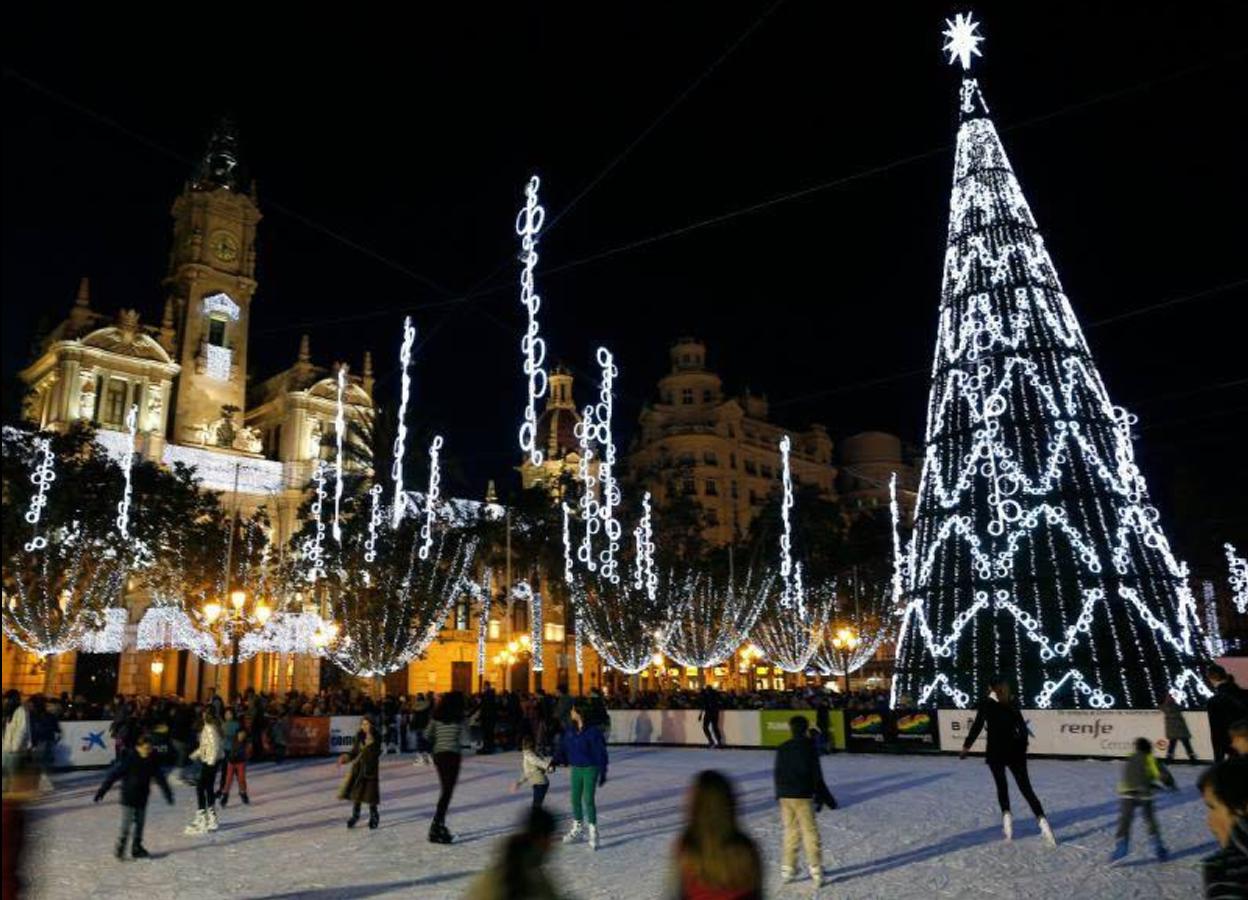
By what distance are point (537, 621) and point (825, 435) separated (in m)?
51.4

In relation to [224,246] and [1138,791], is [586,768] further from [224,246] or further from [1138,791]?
[224,246]

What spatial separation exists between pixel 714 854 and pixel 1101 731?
1947 cm

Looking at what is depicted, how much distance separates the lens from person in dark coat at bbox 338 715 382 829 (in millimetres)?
13305

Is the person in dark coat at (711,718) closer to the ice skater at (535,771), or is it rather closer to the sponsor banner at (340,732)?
the sponsor banner at (340,732)

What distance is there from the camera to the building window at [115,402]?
52.4 metres

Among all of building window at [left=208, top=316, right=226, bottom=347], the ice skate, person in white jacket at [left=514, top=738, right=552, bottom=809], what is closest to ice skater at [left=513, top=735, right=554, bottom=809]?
person in white jacket at [left=514, top=738, right=552, bottom=809]

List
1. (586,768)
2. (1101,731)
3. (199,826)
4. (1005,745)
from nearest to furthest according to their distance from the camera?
(1005,745), (586,768), (199,826), (1101,731)

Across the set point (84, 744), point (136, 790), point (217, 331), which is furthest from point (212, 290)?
point (136, 790)

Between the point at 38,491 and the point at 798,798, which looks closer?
the point at 798,798

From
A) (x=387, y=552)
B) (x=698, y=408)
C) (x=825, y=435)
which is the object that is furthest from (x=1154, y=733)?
(x=825, y=435)

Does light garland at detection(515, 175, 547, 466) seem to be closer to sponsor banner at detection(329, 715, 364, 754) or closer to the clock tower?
sponsor banner at detection(329, 715, 364, 754)

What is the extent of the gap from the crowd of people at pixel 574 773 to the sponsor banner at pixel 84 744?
0.80m

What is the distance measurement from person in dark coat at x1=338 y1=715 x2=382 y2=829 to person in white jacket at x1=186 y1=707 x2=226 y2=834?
1.76m

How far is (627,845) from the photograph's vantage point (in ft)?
38.4
